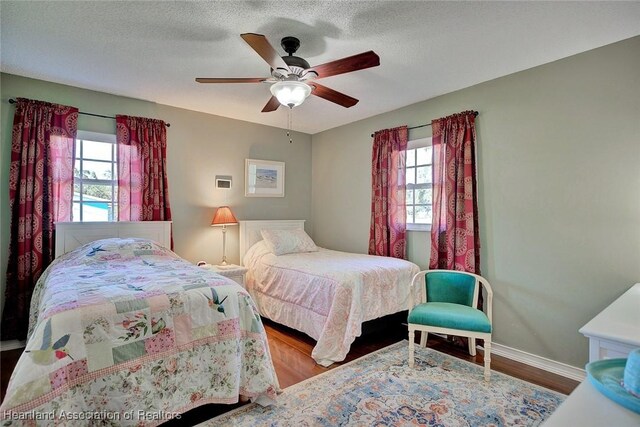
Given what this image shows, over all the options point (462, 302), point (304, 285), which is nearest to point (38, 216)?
point (304, 285)

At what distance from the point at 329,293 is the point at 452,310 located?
1028 mm

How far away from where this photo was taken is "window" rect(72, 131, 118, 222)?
10.9 feet

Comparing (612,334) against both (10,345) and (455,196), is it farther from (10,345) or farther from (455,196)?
(10,345)

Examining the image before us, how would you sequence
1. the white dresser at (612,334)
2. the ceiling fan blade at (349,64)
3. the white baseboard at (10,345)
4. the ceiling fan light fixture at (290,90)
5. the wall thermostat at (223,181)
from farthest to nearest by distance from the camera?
the wall thermostat at (223,181) < the white baseboard at (10,345) < the ceiling fan light fixture at (290,90) < the ceiling fan blade at (349,64) < the white dresser at (612,334)

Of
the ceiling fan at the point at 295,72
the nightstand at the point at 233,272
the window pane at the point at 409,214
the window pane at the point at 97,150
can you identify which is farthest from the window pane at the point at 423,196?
the window pane at the point at 97,150

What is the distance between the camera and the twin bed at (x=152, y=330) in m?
1.46

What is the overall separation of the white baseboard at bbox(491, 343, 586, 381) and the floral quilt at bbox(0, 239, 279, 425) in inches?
82.6

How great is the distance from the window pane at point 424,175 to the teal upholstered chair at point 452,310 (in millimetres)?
1141

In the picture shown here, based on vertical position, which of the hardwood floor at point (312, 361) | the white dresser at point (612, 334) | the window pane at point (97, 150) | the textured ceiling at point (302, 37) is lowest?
the hardwood floor at point (312, 361)

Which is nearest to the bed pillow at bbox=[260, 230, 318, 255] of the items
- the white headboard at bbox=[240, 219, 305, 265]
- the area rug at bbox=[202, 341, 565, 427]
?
the white headboard at bbox=[240, 219, 305, 265]

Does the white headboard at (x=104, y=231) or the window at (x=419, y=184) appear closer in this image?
the white headboard at (x=104, y=231)

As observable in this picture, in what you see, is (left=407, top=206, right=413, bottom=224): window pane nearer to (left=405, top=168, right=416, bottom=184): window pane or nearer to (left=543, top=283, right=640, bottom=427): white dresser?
(left=405, top=168, right=416, bottom=184): window pane

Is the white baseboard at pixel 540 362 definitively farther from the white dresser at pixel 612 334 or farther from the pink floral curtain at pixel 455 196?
the white dresser at pixel 612 334

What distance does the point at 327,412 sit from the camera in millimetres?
2027
